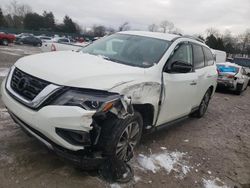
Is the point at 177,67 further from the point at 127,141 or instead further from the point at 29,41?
the point at 29,41

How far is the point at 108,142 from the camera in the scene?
9.12ft

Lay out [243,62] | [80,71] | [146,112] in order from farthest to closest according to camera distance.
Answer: [243,62]
[146,112]
[80,71]

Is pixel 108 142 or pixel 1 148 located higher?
pixel 108 142

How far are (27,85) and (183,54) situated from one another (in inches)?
108

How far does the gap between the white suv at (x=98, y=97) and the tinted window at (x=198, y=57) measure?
1.02m

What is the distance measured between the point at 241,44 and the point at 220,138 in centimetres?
7304

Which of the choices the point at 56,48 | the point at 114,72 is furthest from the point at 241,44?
the point at 114,72

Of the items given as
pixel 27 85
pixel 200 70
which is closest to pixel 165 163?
pixel 27 85

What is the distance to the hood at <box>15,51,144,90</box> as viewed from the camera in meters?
2.67

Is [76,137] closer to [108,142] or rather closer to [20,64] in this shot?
[108,142]

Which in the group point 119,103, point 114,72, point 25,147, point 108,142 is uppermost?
point 114,72

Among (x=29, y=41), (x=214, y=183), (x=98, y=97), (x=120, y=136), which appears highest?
(x=29, y=41)

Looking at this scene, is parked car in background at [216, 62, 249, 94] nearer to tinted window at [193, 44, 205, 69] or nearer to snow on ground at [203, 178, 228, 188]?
tinted window at [193, 44, 205, 69]

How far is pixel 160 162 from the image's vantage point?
3.68 meters
